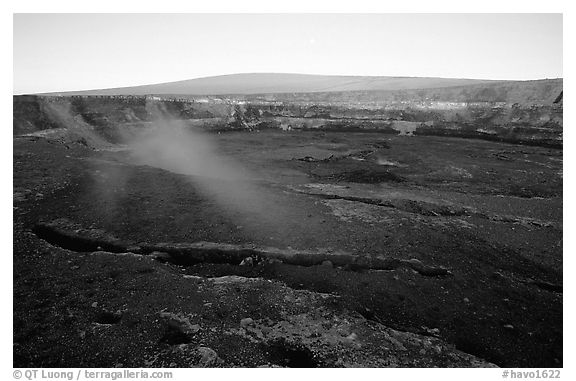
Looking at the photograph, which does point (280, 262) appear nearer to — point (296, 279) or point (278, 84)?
point (296, 279)

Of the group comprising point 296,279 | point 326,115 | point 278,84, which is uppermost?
point 278,84

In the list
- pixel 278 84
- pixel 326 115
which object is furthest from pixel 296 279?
pixel 278 84

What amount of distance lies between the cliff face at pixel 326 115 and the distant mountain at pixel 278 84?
78.9ft

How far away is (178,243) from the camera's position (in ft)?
16.5

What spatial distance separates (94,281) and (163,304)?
3.30 feet

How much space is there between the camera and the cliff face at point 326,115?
14.6m

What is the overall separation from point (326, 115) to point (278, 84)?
42284mm

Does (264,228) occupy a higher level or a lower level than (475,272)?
higher

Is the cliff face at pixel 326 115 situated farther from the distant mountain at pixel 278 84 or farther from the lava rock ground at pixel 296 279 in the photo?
the distant mountain at pixel 278 84

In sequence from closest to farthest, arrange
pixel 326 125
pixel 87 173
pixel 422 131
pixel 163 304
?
pixel 163 304 → pixel 87 173 → pixel 422 131 → pixel 326 125

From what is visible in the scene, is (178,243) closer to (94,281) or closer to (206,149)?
(94,281)

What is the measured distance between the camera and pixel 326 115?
2162 centimetres
